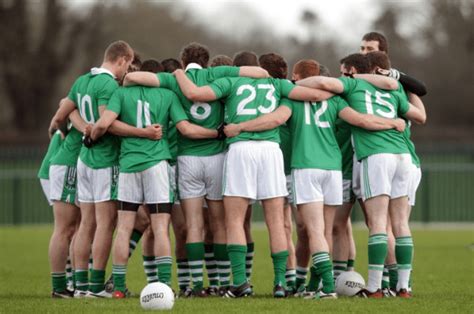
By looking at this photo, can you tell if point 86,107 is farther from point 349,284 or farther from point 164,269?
point 349,284

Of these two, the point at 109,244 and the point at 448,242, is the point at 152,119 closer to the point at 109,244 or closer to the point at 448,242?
the point at 109,244

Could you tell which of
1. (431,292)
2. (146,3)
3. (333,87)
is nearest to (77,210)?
(333,87)

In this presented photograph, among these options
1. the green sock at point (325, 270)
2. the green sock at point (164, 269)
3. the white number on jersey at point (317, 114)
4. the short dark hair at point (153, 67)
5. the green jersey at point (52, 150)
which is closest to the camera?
the green sock at point (325, 270)

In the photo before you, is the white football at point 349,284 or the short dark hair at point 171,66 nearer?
the white football at point 349,284

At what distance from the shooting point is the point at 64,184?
40.7ft

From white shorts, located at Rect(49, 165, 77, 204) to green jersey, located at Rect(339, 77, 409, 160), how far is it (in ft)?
10.2

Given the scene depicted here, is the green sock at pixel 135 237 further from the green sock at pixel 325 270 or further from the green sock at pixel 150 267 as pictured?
the green sock at pixel 325 270

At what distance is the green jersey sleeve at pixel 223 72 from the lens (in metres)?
11.9

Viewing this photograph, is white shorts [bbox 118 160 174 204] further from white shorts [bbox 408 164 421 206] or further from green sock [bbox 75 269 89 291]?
white shorts [bbox 408 164 421 206]

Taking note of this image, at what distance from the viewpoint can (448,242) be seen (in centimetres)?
2391

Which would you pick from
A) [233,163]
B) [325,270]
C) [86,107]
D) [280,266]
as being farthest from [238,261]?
[86,107]

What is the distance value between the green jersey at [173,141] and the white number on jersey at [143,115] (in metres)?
0.38

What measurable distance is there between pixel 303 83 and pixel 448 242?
12.8 metres

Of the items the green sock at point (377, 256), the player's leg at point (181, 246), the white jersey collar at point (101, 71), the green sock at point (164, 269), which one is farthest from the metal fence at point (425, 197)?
the green sock at point (164, 269)
